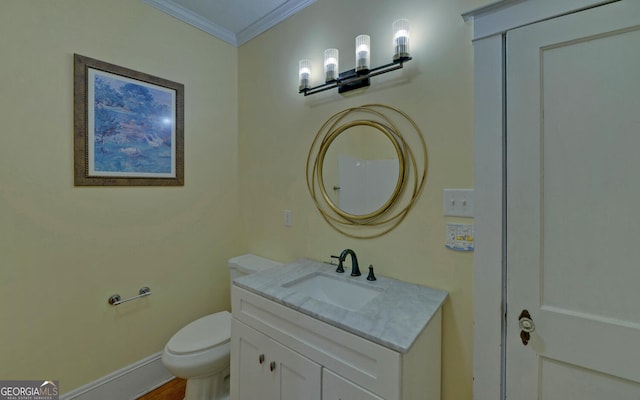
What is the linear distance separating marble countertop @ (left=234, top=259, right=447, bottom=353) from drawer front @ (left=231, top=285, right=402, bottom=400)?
29 mm

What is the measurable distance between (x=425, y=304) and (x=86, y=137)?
206 cm

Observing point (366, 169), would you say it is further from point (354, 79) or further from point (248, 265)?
point (248, 265)

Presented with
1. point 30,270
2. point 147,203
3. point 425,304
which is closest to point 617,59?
point 425,304

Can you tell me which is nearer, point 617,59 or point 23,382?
point 617,59

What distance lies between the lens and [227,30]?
2131 millimetres

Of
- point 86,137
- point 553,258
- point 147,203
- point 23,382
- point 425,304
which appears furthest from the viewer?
point 147,203

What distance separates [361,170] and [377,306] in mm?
753

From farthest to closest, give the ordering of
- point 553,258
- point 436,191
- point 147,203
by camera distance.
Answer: point 147,203 < point 436,191 < point 553,258

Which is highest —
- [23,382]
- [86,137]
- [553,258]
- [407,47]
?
[407,47]

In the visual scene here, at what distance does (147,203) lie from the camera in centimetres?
178

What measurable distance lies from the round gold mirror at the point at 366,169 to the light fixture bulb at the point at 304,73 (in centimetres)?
30

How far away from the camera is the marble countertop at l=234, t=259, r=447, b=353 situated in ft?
2.85

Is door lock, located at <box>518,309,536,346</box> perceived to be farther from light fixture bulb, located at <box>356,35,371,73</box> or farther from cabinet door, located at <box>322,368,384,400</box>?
light fixture bulb, located at <box>356,35,371,73</box>

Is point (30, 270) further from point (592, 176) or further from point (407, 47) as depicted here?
point (592, 176)
